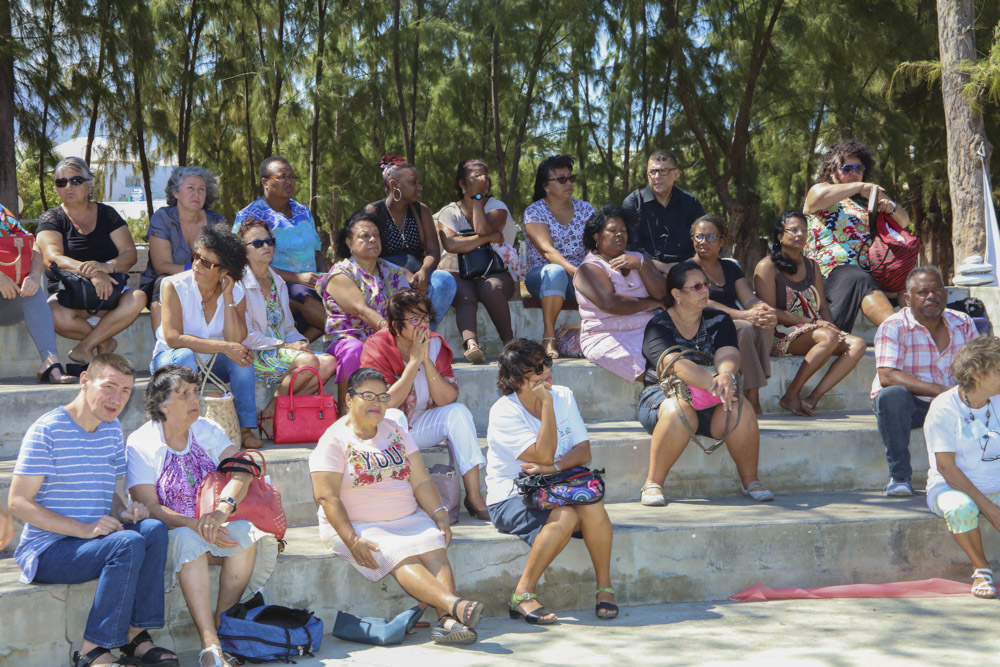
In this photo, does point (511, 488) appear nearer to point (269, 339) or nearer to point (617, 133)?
point (269, 339)

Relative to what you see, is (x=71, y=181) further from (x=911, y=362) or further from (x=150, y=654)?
(x=911, y=362)

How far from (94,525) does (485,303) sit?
3.33 m

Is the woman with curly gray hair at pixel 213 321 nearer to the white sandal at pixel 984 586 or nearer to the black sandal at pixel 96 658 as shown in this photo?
the black sandal at pixel 96 658

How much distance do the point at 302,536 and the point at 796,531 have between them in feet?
7.85

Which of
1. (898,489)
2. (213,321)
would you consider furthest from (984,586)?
(213,321)

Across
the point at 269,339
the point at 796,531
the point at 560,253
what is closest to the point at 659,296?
the point at 560,253

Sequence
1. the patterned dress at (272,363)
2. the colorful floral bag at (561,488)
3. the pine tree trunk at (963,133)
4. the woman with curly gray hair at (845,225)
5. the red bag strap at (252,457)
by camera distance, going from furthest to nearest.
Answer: the pine tree trunk at (963,133) → the woman with curly gray hair at (845,225) → the patterned dress at (272,363) → the colorful floral bag at (561,488) → the red bag strap at (252,457)

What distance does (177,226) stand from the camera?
248 inches

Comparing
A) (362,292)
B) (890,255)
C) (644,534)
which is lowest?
(644,534)

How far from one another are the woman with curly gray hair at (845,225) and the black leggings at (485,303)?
88.5 inches

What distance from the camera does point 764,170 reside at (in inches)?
622

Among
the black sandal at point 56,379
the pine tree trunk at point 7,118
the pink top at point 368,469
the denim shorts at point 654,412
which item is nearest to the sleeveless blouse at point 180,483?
the pink top at point 368,469

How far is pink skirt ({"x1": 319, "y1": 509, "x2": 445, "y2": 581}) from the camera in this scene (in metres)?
4.39

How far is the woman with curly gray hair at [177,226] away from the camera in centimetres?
620
